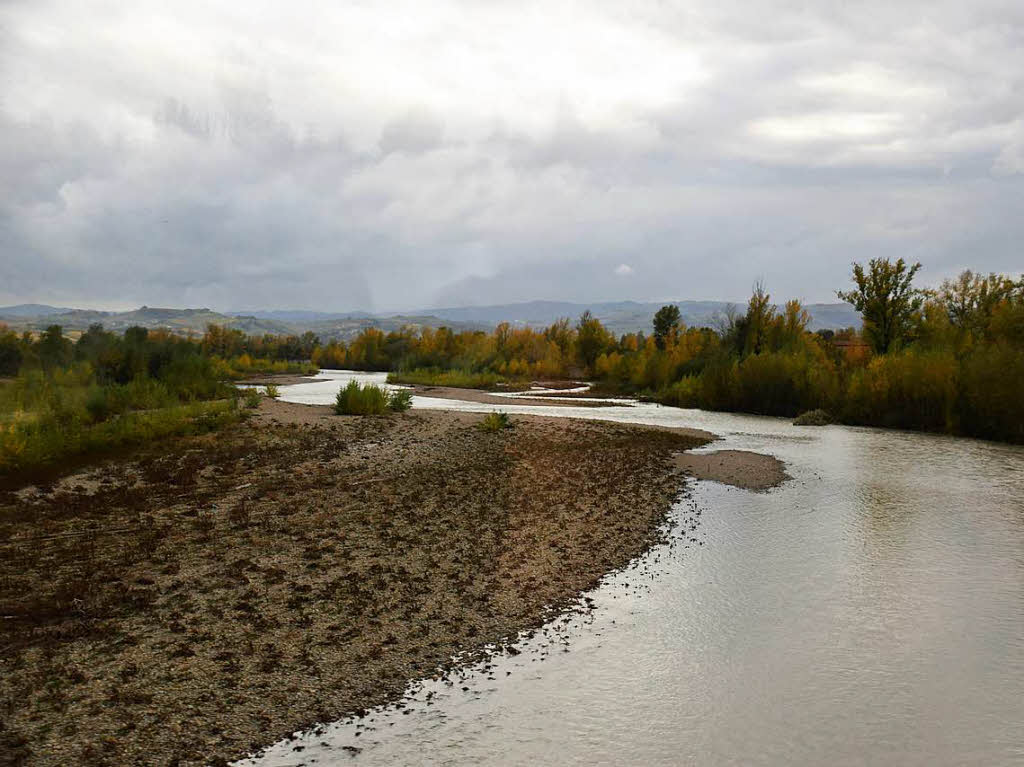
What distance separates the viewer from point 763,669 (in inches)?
249

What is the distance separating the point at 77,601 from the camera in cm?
693

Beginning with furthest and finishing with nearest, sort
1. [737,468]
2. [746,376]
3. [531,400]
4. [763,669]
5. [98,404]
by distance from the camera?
[531,400]
[746,376]
[98,404]
[737,468]
[763,669]

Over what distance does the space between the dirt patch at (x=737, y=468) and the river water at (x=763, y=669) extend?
12.4 ft

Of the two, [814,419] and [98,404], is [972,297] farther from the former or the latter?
[98,404]

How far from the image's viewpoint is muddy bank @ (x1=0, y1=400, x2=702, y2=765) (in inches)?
199

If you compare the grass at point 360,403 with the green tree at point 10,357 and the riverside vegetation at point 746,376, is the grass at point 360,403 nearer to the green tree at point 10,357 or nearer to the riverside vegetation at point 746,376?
the riverside vegetation at point 746,376

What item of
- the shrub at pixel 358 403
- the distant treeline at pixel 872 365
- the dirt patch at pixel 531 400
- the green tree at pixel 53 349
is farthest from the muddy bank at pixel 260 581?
the dirt patch at pixel 531 400

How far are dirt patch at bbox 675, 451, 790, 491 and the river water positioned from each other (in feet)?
12.4

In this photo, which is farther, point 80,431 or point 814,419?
point 814,419

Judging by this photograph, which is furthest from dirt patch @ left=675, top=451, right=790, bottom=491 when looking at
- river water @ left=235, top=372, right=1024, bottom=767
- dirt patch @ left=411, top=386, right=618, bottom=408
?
dirt patch @ left=411, top=386, right=618, bottom=408

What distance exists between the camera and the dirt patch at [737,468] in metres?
15.6

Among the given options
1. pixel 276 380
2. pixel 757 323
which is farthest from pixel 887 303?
pixel 276 380

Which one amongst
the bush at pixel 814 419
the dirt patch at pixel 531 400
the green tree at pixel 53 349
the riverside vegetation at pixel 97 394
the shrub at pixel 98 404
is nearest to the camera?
the riverside vegetation at pixel 97 394

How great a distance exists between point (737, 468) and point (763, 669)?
447 inches
